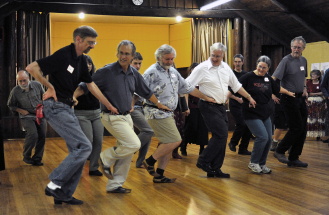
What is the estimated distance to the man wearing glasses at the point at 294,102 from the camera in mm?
5070

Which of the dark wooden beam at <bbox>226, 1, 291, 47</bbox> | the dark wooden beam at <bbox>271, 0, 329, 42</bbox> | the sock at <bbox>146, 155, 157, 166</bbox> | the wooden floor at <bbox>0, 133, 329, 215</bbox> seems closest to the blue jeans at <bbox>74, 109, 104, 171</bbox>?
the wooden floor at <bbox>0, 133, 329, 215</bbox>

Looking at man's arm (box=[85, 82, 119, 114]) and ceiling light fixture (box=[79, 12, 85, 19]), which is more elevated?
ceiling light fixture (box=[79, 12, 85, 19])

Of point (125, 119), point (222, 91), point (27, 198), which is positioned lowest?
point (27, 198)

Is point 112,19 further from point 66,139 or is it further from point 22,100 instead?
point 66,139

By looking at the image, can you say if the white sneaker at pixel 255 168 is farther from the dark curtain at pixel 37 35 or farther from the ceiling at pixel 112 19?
the ceiling at pixel 112 19

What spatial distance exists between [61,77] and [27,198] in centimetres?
123

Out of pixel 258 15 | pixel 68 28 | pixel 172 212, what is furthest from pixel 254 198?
pixel 68 28

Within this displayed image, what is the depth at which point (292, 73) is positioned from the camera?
523 centimetres

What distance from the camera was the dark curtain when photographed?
9242mm

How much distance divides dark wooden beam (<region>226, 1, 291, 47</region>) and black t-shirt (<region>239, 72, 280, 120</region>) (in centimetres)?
548

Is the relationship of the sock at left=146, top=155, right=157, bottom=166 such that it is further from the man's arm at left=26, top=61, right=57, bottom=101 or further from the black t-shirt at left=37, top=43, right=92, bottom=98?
the man's arm at left=26, top=61, right=57, bottom=101

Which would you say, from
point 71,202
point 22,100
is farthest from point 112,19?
point 71,202

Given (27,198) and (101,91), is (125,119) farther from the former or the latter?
(27,198)

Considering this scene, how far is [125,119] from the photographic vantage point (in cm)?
366
